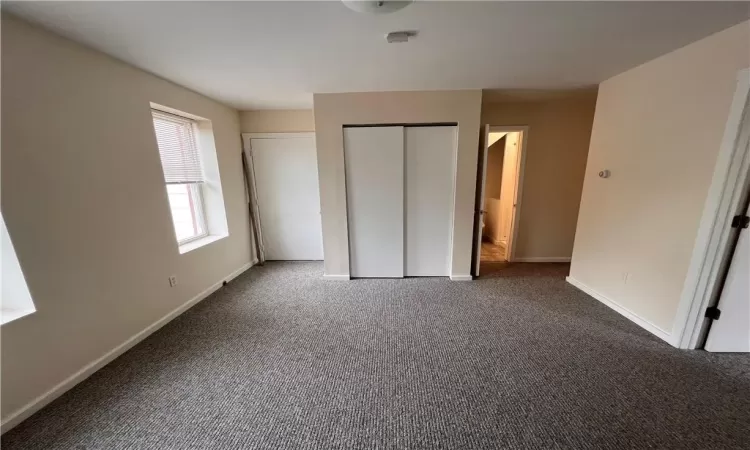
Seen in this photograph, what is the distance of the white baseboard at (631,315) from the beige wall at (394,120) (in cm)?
139

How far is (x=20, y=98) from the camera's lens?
148 centimetres

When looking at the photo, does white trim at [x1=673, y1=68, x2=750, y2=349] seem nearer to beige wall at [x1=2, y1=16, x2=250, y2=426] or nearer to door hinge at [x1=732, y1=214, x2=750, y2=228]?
door hinge at [x1=732, y1=214, x2=750, y2=228]

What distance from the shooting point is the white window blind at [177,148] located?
8.75 ft

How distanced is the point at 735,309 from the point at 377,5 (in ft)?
10.5

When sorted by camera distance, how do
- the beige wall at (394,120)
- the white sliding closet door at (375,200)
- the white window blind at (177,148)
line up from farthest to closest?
the white sliding closet door at (375,200), the beige wall at (394,120), the white window blind at (177,148)

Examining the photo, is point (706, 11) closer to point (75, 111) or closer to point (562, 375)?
point (562, 375)

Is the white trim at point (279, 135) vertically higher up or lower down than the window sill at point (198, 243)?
higher up

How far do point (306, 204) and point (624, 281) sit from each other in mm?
3913

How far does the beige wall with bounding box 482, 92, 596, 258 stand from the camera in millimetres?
3611

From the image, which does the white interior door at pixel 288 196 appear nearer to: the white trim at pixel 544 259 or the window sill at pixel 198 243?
the window sill at pixel 198 243

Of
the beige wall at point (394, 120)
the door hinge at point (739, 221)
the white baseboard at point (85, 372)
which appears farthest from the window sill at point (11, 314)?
the door hinge at point (739, 221)

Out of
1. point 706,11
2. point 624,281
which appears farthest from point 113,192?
point 624,281

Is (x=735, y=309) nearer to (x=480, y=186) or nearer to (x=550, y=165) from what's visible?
(x=480, y=186)

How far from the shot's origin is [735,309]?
190cm
